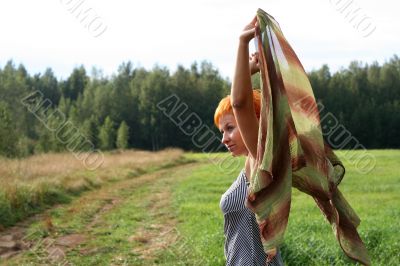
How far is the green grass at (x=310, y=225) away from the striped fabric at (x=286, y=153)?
4.28 metres

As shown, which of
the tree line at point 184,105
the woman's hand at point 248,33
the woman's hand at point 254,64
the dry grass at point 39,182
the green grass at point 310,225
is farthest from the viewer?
the tree line at point 184,105

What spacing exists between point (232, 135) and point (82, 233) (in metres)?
7.95

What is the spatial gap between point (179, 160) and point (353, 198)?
82.3 feet

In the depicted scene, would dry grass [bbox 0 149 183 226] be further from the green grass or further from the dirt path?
the green grass

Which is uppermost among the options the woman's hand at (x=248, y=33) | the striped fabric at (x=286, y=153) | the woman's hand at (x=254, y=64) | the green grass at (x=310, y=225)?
the woman's hand at (x=248, y=33)

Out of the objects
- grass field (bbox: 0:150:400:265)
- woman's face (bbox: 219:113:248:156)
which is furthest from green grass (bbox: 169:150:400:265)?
woman's face (bbox: 219:113:248:156)

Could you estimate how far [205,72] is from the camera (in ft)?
313

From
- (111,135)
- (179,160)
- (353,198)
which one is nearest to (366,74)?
(111,135)

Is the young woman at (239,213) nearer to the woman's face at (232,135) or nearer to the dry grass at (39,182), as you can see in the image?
the woman's face at (232,135)

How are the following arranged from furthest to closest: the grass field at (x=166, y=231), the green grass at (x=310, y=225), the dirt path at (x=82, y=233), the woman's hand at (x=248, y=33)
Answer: the dirt path at (x=82, y=233)
the grass field at (x=166, y=231)
the green grass at (x=310, y=225)
the woman's hand at (x=248, y=33)

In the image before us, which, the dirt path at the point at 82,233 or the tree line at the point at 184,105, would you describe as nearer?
the dirt path at the point at 82,233

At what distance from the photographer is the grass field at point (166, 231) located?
7.34 metres

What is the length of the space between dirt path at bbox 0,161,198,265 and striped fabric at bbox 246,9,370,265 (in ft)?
18.6

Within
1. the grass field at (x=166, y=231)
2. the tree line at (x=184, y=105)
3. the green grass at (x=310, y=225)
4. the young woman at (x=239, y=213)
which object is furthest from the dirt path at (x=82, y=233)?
the tree line at (x=184, y=105)
